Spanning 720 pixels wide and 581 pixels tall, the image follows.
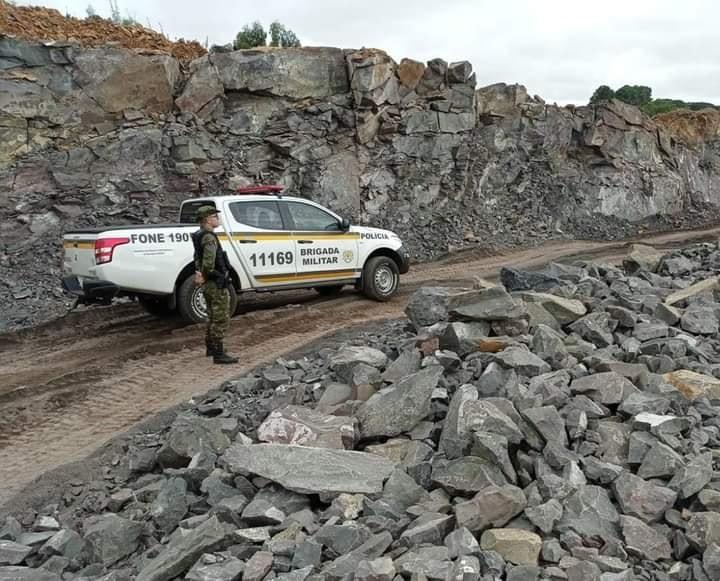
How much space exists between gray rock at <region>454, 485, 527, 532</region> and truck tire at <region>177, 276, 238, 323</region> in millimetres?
6167

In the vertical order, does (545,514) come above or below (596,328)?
below

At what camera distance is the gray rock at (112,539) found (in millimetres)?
4074

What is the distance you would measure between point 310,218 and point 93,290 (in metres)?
3.64

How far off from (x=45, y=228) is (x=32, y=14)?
618 cm

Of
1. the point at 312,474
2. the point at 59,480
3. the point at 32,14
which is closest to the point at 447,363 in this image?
the point at 312,474

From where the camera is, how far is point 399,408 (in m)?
4.77

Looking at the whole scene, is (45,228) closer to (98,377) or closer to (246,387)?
(98,377)

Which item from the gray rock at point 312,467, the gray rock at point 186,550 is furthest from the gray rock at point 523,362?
the gray rock at point 186,550

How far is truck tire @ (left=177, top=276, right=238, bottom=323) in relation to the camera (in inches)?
357

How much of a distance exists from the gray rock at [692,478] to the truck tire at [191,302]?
21.6ft

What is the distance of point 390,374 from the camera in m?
5.74

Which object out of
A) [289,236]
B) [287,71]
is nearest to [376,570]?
[289,236]

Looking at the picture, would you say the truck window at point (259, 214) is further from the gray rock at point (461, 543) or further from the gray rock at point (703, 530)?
the gray rock at point (703, 530)

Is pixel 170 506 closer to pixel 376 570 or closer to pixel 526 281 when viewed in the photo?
pixel 376 570
